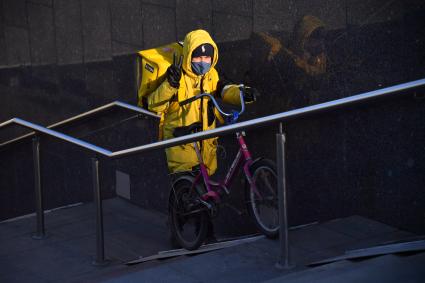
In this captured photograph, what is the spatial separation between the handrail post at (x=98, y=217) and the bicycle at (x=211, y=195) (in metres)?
0.54

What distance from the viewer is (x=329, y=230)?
489 cm

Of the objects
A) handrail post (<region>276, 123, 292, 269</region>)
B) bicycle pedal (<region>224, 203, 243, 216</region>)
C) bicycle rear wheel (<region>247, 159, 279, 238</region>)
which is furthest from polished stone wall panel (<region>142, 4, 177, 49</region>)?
handrail post (<region>276, 123, 292, 269</region>)

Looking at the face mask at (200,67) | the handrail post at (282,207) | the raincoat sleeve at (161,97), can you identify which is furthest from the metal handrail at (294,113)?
the face mask at (200,67)

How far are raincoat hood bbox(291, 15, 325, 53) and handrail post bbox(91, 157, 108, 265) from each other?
1.59 metres

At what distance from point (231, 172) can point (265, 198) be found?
16.9 inches

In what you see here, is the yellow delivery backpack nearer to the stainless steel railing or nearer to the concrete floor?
the stainless steel railing

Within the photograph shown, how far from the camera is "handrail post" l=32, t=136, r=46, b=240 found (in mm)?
6387

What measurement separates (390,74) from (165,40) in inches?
110

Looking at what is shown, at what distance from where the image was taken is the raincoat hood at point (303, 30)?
5066 millimetres

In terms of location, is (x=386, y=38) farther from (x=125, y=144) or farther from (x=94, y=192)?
(x=125, y=144)

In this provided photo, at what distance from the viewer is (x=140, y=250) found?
6090mm

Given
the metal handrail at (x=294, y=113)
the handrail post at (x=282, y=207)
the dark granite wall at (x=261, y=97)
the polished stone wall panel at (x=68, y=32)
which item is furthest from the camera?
the polished stone wall panel at (x=68, y=32)

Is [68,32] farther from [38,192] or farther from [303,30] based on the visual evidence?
[303,30]

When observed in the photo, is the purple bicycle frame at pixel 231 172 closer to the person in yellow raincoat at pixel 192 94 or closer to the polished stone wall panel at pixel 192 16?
the person in yellow raincoat at pixel 192 94
